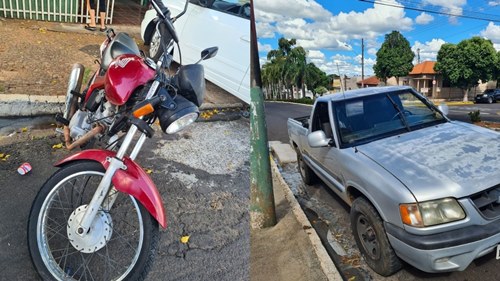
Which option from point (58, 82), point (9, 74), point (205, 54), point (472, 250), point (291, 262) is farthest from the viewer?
point (58, 82)

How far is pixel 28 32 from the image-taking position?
8.60 feet

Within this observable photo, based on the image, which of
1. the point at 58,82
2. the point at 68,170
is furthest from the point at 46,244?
the point at 58,82

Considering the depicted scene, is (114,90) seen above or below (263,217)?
above

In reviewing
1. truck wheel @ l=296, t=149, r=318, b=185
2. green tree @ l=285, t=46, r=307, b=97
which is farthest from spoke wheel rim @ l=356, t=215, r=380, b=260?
green tree @ l=285, t=46, r=307, b=97

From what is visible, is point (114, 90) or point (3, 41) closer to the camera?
point (114, 90)

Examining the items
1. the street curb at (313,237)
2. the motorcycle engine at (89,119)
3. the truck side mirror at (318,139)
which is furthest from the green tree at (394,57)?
the motorcycle engine at (89,119)

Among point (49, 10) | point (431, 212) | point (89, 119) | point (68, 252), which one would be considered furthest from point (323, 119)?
point (49, 10)

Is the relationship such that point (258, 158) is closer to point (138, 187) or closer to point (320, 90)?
point (320, 90)

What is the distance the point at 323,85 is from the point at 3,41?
224 centimetres

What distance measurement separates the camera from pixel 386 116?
2158 millimetres

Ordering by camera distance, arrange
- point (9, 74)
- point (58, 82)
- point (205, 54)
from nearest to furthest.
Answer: point (205, 54) → point (9, 74) → point (58, 82)

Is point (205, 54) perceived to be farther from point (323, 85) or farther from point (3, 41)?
point (3, 41)

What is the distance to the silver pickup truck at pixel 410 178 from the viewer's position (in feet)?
4.56

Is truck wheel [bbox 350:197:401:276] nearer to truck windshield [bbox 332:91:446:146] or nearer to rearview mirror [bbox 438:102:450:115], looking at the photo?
truck windshield [bbox 332:91:446:146]
